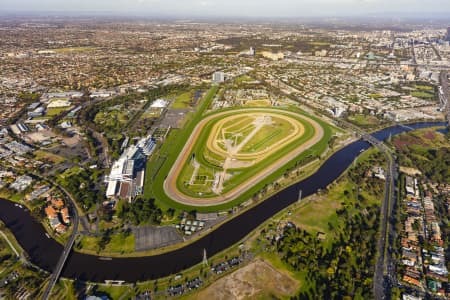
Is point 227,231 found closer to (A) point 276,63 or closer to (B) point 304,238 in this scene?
(B) point 304,238

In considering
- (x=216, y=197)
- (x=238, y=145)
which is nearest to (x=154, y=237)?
(x=216, y=197)

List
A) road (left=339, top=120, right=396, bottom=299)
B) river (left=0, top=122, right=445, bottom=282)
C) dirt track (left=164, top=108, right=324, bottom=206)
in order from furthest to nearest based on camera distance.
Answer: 1. dirt track (left=164, top=108, right=324, bottom=206)
2. river (left=0, top=122, right=445, bottom=282)
3. road (left=339, top=120, right=396, bottom=299)

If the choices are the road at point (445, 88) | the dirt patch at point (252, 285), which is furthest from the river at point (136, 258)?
the road at point (445, 88)

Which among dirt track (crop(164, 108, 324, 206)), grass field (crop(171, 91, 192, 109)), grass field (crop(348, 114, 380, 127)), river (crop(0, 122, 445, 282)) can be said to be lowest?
river (crop(0, 122, 445, 282))

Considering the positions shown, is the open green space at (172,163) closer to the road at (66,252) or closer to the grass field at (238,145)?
the grass field at (238,145)

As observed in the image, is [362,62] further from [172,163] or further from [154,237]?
[154,237]

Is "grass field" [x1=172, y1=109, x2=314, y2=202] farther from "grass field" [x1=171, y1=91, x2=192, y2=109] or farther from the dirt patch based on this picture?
the dirt patch

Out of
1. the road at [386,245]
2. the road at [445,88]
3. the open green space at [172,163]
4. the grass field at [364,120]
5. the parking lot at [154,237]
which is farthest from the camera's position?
the road at [445,88]

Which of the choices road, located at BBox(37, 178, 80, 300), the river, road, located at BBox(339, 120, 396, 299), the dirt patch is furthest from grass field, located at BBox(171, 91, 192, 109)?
the dirt patch
